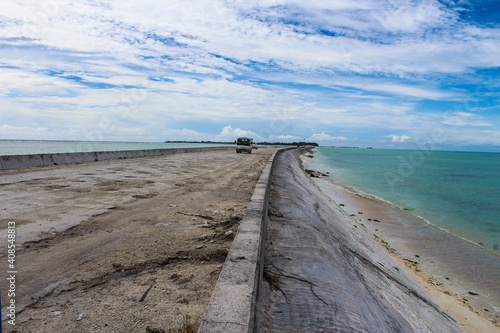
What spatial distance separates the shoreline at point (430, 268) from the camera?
15.9 ft

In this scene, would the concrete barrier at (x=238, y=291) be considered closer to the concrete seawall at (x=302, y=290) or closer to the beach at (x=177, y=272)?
the concrete seawall at (x=302, y=290)

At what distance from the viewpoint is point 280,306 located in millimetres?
2496

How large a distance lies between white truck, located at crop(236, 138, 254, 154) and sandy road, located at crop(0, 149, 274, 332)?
2872 centimetres

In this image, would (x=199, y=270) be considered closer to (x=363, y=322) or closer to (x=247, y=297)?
(x=247, y=297)

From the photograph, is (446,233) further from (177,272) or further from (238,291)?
(238,291)

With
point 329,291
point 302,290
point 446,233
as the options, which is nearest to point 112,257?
point 302,290

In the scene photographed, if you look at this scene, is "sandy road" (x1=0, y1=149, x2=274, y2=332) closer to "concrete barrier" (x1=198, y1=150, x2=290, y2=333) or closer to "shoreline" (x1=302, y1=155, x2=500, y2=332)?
"concrete barrier" (x1=198, y1=150, x2=290, y2=333)

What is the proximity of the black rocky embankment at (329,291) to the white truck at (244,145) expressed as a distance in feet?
95.7

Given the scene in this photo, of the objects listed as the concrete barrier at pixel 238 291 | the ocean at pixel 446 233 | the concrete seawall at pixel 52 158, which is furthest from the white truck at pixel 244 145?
the concrete barrier at pixel 238 291

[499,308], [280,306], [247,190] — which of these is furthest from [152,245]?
[499,308]

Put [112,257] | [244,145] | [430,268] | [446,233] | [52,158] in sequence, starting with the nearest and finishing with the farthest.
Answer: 1. [112,257]
2. [430,268]
3. [446,233]
4. [52,158]
5. [244,145]

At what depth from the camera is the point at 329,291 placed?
2867 mm

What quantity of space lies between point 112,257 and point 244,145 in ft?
106

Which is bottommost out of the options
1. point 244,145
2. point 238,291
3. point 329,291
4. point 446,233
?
point 446,233
